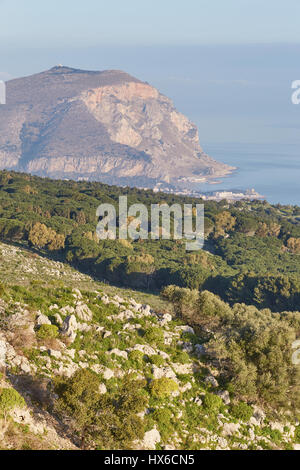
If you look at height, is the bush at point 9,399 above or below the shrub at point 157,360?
above

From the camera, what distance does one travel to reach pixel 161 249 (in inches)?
3482

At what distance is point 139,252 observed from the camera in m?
82.8

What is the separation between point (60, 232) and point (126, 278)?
17.0 metres

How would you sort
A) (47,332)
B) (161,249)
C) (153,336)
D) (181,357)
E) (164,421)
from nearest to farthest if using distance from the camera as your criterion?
(164,421) < (47,332) < (181,357) < (153,336) < (161,249)

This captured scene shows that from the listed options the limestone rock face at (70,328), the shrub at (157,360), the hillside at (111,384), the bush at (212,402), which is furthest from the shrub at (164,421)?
the limestone rock face at (70,328)

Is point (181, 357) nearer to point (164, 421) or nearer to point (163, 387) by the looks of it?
point (163, 387)

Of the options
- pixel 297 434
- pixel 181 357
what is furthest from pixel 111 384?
pixel 297 434

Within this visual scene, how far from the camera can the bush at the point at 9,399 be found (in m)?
17.3

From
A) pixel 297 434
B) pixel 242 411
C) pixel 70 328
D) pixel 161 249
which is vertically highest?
pixel 70 328

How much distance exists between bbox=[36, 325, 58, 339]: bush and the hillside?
5cm

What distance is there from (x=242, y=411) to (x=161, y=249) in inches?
2572

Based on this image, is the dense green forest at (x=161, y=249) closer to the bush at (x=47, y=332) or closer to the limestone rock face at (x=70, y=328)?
the limestone rock face at (x=70, y=328)

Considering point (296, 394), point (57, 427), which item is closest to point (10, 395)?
point (57, 427)

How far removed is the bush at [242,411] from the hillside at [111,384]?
4 cm
